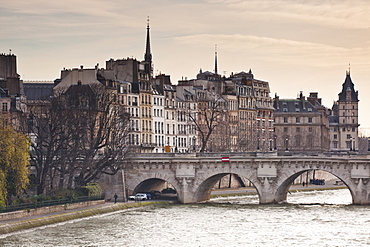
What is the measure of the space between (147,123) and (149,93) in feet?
11.9

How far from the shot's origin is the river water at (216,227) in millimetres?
77875

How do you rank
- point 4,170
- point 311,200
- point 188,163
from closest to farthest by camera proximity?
point 4,170 < point 188,163 < point 311,200

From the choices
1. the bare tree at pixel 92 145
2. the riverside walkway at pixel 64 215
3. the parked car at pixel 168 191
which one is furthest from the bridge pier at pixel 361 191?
the bare tree at pixel 92 145

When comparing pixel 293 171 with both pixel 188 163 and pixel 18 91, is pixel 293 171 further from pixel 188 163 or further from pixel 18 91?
pixel 18 91

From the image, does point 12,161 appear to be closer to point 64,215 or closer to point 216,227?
point 64,215

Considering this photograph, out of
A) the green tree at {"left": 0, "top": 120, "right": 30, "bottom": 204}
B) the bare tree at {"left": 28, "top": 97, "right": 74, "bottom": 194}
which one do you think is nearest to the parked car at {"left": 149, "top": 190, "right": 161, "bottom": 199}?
the bare tree at {"left": 28, "top": 97, "right": 74, "bottom": 194}

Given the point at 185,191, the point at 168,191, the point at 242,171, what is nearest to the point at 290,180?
the point at 242,171

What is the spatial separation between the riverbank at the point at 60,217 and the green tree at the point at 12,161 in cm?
394

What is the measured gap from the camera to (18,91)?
119 m

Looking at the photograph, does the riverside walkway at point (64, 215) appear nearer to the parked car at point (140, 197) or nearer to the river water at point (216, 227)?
the river water at point (216, 227)

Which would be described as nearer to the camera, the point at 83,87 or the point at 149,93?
the point at 83,87

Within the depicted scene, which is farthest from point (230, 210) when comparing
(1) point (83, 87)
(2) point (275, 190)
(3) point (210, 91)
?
(3) point (210, 91)

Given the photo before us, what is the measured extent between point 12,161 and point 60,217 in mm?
6304

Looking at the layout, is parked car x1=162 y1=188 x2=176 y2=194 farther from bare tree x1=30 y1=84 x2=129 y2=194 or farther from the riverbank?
the riverbank
